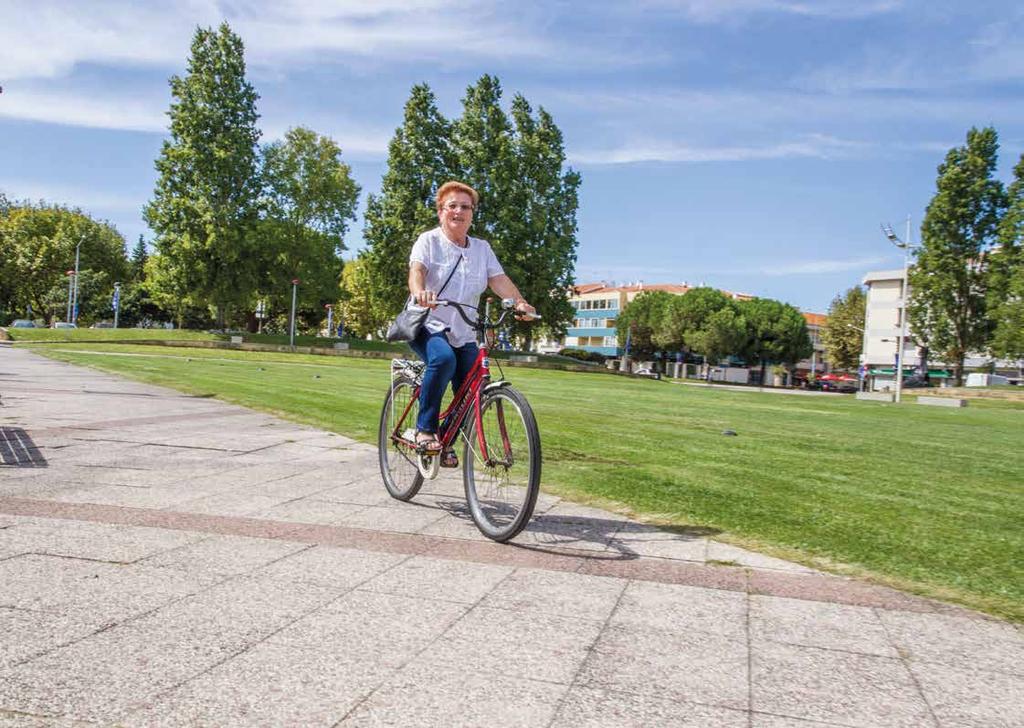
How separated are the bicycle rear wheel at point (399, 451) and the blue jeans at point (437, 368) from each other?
0.83ft

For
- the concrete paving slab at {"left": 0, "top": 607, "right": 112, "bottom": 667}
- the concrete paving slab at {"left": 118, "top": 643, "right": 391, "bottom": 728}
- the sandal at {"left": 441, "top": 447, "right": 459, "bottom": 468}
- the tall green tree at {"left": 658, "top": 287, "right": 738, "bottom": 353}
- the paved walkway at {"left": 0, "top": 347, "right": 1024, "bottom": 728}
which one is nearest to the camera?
the concrete paving slab at {"left": 118, "top": 643, "right": 391, "bottom": 728}

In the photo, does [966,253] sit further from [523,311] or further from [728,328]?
[523,311]

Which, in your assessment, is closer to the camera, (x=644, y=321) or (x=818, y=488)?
(x=818, y=488)

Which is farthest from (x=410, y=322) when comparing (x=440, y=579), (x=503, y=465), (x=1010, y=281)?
(x=1010, y=281)

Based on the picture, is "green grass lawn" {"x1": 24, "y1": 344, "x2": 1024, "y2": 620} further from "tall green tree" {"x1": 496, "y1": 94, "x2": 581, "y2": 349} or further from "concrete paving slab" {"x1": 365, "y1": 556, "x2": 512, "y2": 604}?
"tall green tree" {"x1": 496, "y1": 94, "x2": 581, "y2": 349}

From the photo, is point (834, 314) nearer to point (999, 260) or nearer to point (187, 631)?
point (999, 260)

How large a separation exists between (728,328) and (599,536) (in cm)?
8287

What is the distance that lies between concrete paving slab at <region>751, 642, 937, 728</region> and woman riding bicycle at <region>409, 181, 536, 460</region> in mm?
2483

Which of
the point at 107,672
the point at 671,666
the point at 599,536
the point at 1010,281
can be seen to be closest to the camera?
the point at 107,672

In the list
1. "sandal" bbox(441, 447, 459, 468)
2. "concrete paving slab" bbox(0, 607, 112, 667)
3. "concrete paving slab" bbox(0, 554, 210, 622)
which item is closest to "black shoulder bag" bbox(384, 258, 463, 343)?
"sandal" bbox(441, 447, 459, 468)

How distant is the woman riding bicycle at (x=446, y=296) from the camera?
15.4 feet

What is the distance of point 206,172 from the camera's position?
159ft

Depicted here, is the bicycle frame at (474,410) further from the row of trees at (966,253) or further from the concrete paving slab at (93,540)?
the row of trees at (966,253)

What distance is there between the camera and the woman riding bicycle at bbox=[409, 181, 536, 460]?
471 centimetres
